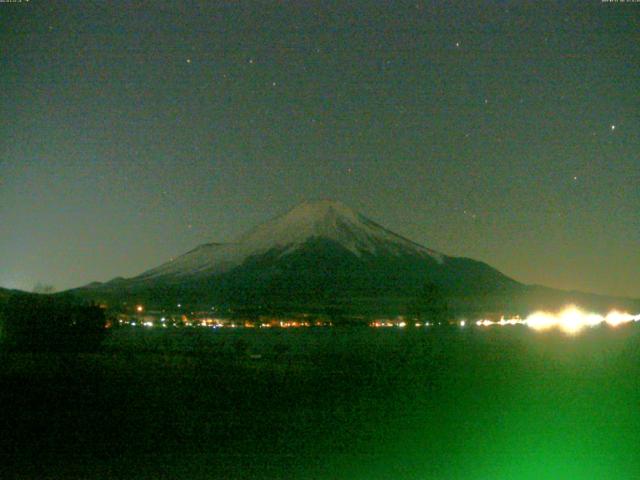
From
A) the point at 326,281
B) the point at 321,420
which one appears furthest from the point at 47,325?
the point at 326,281

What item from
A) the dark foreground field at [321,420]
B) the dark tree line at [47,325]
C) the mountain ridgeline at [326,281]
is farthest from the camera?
the mountain ridgeline at [326,281]

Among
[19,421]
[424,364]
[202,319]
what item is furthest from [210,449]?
[202,319]

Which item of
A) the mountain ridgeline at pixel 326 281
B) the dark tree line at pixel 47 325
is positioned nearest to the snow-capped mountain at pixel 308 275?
the mountain ridgeline at pixel 326 281

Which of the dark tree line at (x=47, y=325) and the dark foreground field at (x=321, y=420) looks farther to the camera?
the dark tree line at (x=47, y=325)

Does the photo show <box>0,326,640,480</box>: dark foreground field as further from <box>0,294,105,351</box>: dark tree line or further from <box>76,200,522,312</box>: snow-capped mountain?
<box>76,200,522,312</box>: snow-capped mountain

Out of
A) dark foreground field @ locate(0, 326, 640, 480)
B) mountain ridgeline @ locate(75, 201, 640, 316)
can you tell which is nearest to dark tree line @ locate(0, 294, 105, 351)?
dark foreground field @ locate(0, 326, 640, 480)

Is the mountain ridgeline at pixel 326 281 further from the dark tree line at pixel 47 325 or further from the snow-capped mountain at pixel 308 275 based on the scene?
the dark tree line at pixel 47 325

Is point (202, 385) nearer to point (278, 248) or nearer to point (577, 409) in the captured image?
point (577, 409)
